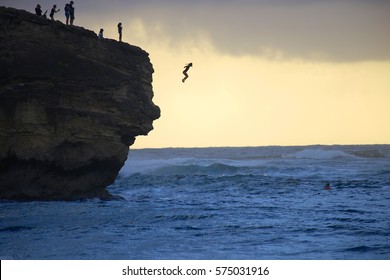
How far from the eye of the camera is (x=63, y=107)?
26781mm

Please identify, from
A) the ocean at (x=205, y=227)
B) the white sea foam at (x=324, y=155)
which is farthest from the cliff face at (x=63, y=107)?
the white sea foam at (x=324, y=155)

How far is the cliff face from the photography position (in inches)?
1009

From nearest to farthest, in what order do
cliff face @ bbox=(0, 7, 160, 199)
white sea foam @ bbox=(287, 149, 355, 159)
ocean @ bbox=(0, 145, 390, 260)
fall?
1. ocean @ bbox=(0, 145, 390, 260)
2. cliff face @ bbox=(0, 7, 160, 199)
3. white sea foam @ bbox=(287, 149, 355, 159)

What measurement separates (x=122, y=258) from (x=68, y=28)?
15491 mm

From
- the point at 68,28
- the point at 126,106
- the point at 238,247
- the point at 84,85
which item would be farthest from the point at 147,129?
the point at 238,247

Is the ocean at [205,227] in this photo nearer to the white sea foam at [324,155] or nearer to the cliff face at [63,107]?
the cliff face at [63,107]

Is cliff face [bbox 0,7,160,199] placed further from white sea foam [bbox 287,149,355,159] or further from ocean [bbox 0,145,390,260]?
white sea foam [bbox 287,149,355,159]

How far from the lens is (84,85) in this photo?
90.2 ft

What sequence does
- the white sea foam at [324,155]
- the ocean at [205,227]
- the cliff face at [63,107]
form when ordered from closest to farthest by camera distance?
the ocean at [205,227], the cliff face at [63,107], the white sea foam at [324,155]

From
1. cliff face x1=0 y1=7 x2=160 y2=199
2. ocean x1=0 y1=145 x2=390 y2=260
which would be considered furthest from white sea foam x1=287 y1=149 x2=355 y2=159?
cliff face x1=0 y1=7 x2=160 y2=199

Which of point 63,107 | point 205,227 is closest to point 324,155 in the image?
point 63,107

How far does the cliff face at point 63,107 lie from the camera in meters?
25.6

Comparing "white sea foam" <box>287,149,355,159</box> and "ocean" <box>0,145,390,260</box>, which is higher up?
"white sea foam" <box>287,149,355,159</box>

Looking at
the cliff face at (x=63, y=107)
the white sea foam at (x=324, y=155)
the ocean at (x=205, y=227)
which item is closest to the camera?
the ocean at (x=205, y=227)
